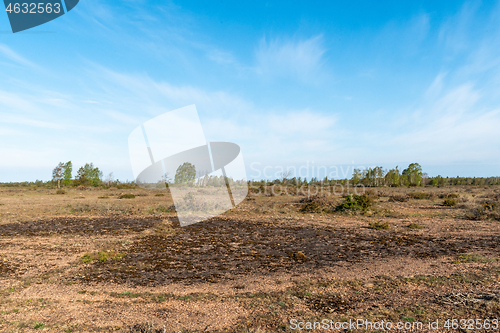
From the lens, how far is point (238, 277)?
276 inches

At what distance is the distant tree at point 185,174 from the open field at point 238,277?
29556 millimetres

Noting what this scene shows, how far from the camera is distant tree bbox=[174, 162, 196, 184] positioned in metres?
44.0

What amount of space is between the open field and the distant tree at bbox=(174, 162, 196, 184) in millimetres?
29556

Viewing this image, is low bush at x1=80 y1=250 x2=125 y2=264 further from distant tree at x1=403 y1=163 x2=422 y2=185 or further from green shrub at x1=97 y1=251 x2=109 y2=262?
distant tree at x1=403 y1=163 x2=422 y2=185

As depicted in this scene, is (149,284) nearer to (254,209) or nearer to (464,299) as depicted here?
(464,299)

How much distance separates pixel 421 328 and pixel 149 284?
568 cm

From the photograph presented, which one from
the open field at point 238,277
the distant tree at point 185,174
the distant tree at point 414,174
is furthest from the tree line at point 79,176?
the distant tree at point 414,174

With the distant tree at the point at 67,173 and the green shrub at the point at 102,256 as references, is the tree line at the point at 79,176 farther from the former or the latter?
the green shrub at the point at 102,256

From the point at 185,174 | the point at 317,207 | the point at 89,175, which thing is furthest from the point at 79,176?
the point at 317,207

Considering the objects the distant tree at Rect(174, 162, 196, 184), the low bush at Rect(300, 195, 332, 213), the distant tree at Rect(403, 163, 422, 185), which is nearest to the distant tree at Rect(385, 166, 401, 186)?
the distant tree at Rect(403, 163, 422, 185)

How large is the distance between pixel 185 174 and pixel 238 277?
133 ft

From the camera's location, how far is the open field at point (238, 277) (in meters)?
4.46

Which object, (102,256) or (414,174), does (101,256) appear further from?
(414,174)

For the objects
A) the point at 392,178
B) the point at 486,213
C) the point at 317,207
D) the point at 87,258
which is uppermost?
the point at 392,178
